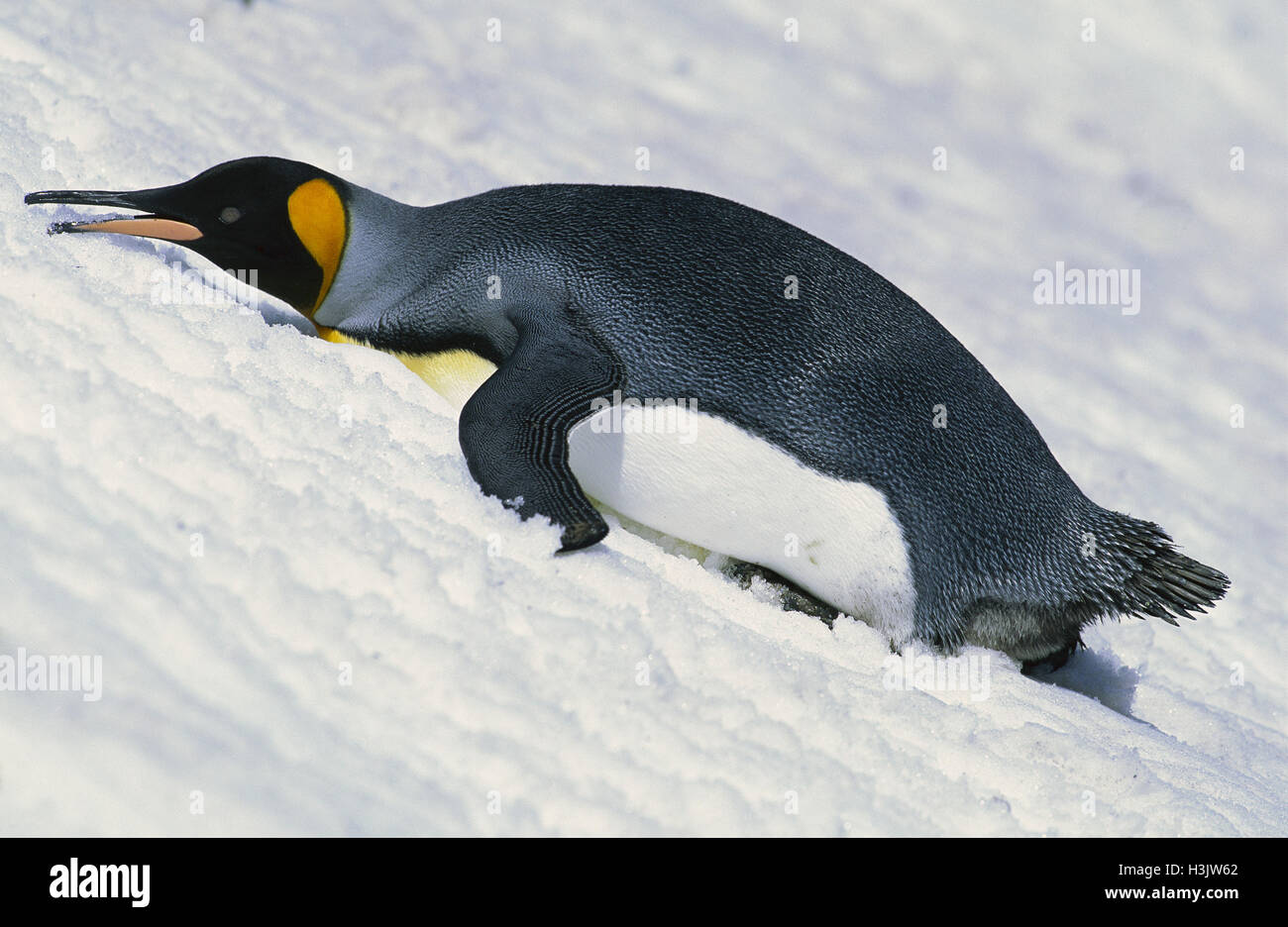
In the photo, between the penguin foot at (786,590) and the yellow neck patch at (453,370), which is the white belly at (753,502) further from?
the yellow neck patch at (453,370)

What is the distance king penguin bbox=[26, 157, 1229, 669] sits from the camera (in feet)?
6.91

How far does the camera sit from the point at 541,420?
78.6 inches

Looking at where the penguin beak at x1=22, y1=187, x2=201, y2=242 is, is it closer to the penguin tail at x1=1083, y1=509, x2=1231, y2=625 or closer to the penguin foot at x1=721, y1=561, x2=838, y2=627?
the penguin foot at x1=721, y1=561, x2=838, y2=627

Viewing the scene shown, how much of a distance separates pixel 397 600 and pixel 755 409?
2.51 ft

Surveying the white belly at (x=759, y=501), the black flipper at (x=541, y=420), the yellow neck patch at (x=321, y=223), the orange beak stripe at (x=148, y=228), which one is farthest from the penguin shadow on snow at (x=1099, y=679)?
the orange beak stripe at (x=148, y=228)

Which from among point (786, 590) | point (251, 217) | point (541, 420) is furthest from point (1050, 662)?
point (251, 217)

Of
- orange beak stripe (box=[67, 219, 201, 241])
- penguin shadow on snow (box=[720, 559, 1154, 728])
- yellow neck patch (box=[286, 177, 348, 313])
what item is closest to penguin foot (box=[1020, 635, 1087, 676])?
penguin shadow on snow (box=[720, 559, 1154, 728])

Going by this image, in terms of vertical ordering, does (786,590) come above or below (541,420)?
below

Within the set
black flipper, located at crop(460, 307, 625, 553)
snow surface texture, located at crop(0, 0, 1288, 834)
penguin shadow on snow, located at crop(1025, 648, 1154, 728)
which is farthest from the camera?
penguin shadow on snow, located at crop(1025, 648, 1154, 728)

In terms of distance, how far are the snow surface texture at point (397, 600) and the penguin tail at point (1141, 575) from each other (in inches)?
8.6

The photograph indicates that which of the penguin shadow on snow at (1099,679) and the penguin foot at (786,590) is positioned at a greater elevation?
the penguin foot at (786,590)

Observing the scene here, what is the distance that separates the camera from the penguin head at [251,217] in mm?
2404

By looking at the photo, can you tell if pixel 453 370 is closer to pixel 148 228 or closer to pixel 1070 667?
pixel 148 228

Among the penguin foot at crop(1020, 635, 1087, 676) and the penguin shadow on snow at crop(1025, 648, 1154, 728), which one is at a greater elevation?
the penguin foot at crop(1020, 635, 1087, 676)
